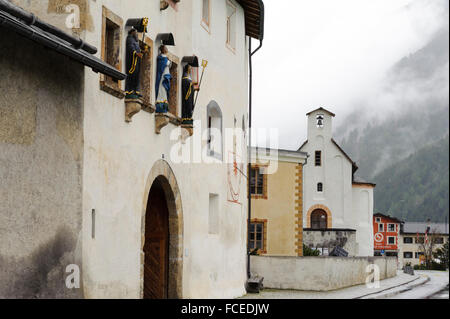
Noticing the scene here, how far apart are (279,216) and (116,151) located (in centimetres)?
2113

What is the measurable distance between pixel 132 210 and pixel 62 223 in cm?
307

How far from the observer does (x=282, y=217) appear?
113ft

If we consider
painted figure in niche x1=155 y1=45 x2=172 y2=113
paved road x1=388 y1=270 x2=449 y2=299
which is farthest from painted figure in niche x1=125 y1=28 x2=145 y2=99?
paved road x1=388 y1=270 x2=449 y2=299

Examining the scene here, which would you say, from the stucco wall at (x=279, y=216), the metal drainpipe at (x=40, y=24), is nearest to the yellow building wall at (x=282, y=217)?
the stucco wall at (x=279, y=216)

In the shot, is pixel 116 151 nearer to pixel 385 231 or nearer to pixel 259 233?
pixel 259 233

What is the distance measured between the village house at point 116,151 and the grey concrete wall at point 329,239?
94.3 ft

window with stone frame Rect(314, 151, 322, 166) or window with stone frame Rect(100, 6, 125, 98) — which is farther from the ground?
window with stone frame Rect(314, 151, 322, 166)

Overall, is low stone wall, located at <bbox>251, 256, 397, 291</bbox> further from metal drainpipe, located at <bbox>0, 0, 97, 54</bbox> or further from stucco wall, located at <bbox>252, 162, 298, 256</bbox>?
metal drainpipe, located at <bbox>0, 0, 97, 54</bbox>

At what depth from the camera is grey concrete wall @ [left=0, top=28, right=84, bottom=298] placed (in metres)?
10.5

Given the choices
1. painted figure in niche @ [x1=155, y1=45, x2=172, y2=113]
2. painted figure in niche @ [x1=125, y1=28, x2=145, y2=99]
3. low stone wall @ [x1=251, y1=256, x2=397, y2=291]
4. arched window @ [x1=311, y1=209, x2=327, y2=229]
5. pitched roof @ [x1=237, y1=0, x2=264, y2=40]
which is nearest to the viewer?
painted figure in niche @ [x1=125, y1=28, x2=145, y2=99]

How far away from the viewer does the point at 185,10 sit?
61.1 ft

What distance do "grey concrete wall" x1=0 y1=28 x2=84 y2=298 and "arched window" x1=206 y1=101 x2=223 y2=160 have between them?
9.09 metres

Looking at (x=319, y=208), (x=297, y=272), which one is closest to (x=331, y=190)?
(x=319, y=208)

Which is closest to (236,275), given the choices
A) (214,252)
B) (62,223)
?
(214,252)
